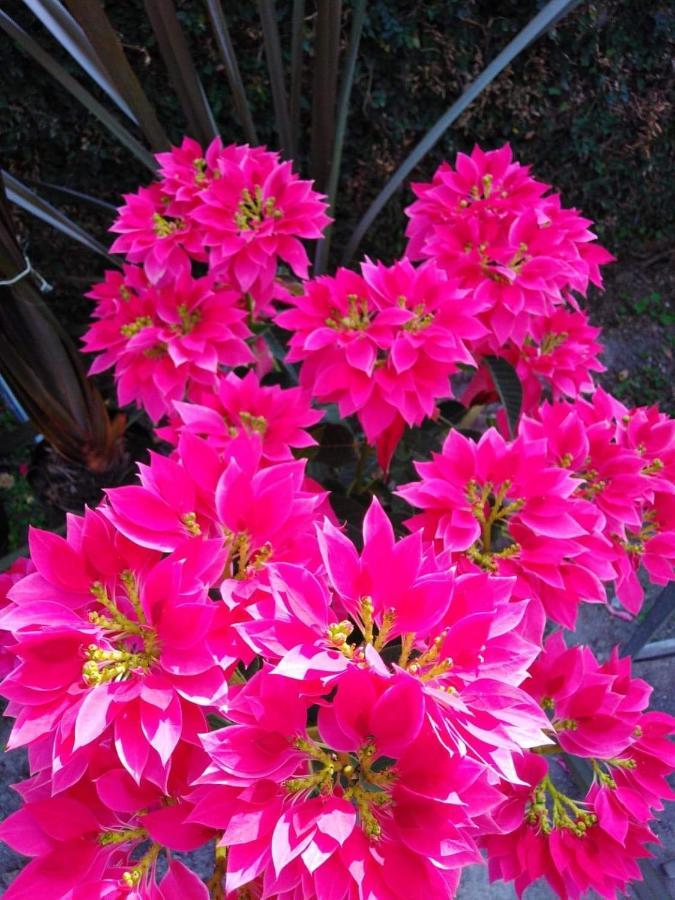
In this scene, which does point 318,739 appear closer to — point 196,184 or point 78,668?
point 78,668

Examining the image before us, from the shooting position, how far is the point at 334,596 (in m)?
0.61

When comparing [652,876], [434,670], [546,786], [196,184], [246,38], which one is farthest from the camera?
[246,38]

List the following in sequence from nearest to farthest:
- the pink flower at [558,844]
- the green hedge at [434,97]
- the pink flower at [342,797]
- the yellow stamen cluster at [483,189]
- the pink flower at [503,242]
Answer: the pink flower at [342,797], the pink flower at [558,844], the pink flower at [503,242], the yellow stamen cluster at [483,189], the green hedge at [434,97]

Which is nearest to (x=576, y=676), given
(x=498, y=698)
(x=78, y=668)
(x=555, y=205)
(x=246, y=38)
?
(x=498, y=698)

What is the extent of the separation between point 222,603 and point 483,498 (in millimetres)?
303

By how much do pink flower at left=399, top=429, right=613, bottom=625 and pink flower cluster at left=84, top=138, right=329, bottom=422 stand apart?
0.37 m

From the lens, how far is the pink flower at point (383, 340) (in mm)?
795

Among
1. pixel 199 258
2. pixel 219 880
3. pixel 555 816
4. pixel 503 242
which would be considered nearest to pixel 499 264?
pixel 503 242

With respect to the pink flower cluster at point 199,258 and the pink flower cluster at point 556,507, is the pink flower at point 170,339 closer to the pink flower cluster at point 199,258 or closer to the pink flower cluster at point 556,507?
the pink flower cluster at point 199,258

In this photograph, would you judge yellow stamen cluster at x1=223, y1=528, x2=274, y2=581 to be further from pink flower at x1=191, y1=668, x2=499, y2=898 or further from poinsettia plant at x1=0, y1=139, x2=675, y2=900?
pink flower at x1=191, y1=668, x2=499, y2=898

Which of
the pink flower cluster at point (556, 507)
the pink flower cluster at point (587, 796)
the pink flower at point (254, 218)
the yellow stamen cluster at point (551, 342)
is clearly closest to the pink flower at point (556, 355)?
the yellow stamen cluster at point (551, 342)

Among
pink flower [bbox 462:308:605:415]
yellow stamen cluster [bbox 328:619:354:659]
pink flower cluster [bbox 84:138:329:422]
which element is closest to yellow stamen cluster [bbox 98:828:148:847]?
yellow stamen cluster [bbox 328:619:354:659]

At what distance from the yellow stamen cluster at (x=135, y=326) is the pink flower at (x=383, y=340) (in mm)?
227

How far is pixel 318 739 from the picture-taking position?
51 centimetres
